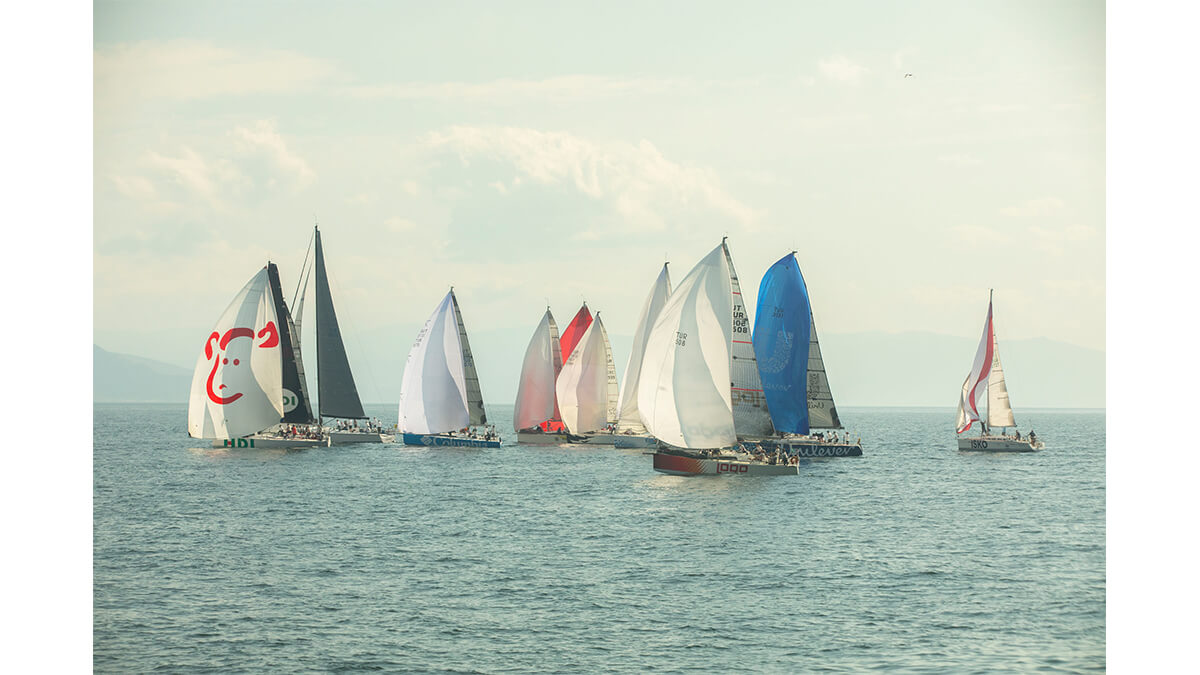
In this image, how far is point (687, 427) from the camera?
127ft

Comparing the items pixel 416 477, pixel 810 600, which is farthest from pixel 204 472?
pixel 810 600

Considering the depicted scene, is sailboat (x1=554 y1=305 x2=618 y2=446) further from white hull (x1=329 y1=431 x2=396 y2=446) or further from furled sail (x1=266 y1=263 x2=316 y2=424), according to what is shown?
furled sail (x1=266 y1=263 x2=316 y2=424)

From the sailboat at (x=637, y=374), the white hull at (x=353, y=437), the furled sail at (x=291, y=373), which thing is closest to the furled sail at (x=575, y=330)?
the sailboat at (x=637, y=374)

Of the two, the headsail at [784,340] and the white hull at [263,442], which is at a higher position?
the headsail at [784,340]

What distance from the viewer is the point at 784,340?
50500mm

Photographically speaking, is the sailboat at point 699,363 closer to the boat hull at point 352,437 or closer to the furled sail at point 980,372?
the furled sail at point 980,372

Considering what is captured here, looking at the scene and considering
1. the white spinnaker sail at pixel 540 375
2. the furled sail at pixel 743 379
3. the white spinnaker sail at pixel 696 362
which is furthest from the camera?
the white spinnaker sail at pixel 540 375

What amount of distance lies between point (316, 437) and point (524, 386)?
13115 millimetres

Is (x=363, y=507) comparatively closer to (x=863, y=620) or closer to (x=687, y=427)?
(x=687, y=427)

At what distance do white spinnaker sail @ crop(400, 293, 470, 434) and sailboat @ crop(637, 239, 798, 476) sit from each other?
1964 cm

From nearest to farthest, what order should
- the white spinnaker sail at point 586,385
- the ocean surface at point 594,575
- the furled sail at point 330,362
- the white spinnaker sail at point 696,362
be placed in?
the ocean surface at point 594,575
the white spinnaker sail at point 696,362
the furled sail at point 330,362
the white spinnaker sail at point 586,385

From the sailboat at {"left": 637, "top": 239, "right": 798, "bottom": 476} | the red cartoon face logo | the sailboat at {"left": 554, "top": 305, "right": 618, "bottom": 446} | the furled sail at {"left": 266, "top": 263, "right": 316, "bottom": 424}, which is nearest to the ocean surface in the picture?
the sailboat at {"left": 637, "top": 239, "right": 798, "bottom": 476}

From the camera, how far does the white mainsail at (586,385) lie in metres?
62.5

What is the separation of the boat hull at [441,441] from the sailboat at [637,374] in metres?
7.74
